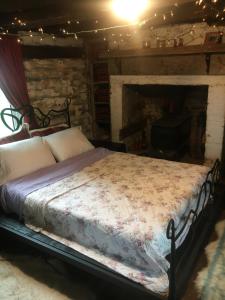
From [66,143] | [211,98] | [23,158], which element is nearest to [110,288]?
[23,158]

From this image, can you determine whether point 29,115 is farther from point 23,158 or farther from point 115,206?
point 115,206

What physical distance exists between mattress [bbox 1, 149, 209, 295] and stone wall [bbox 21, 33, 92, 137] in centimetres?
134

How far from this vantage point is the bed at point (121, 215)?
1759 millimetres

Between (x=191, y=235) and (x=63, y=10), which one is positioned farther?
(x=63, y=10)

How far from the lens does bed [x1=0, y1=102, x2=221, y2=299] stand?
5.77 ft

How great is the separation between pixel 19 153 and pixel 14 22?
1350 millimetres

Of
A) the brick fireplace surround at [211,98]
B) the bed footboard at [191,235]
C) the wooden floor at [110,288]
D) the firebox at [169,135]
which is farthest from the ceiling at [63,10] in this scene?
the wooden floor at [110,288]

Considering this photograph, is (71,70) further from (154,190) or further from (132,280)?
(132,280)

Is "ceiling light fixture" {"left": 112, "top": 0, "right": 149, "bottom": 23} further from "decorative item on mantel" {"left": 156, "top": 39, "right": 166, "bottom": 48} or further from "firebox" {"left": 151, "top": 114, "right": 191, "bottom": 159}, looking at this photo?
"firebox" {"left": 151, "top": 114, "right": 191, "bottom": 159}

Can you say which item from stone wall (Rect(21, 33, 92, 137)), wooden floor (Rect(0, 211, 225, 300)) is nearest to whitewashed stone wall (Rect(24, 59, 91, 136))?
stone wall (Rect(21, 33, 92, 137))

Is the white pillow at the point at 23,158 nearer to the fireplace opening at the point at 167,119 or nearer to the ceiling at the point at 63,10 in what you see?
the ceiling at the point at 63,10

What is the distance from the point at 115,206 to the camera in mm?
2111

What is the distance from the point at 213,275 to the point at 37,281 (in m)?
1.47

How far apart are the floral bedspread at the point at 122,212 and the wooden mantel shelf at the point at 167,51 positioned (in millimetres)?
1669
